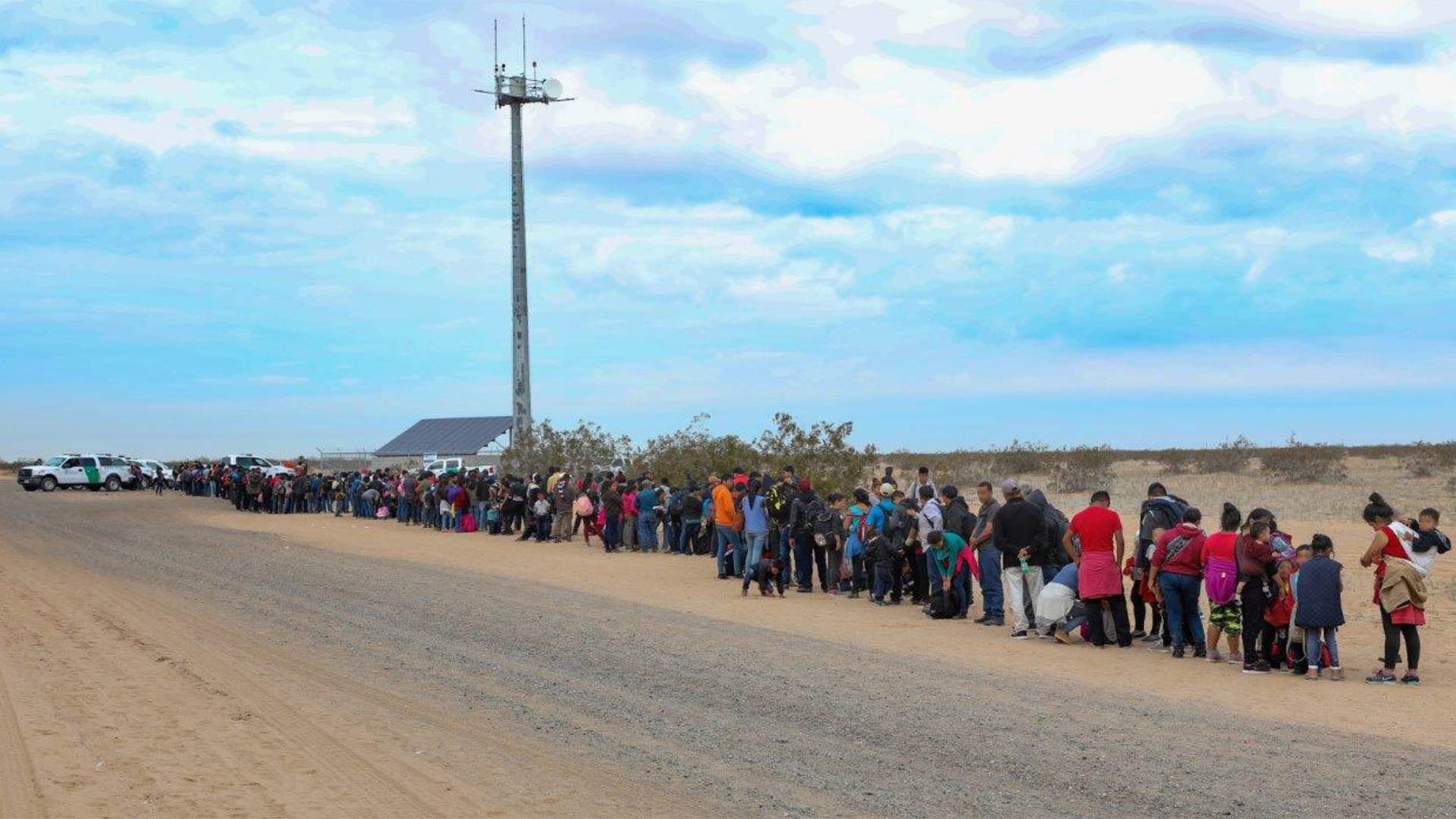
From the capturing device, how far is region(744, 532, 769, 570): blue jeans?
772 inches

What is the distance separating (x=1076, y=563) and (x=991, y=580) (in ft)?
4.92

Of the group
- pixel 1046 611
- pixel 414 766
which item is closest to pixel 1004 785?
pixel 414 766

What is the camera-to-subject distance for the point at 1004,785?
8359 mm

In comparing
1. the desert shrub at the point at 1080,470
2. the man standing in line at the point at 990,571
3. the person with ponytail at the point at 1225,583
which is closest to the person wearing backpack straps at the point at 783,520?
the man standing in line at the point at 990,571

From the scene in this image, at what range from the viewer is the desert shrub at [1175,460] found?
59.8 metres

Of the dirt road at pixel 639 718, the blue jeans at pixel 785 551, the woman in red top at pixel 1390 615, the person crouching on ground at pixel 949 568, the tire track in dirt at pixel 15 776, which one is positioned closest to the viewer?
the tire track in dirt at pixel 15 776

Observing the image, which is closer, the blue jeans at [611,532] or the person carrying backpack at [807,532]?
the person carrying backpack at [807,532]

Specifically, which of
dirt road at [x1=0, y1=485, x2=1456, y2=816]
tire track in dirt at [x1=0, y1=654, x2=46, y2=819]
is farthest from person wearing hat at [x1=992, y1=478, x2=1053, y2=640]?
tire track in dirt at [x1=0, y1=654, x2=46, y2=819]

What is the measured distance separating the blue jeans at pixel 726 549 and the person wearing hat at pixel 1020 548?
6.71 m

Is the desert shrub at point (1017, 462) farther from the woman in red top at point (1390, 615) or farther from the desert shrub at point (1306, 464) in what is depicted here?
the woman in red top at point (1390, 615)

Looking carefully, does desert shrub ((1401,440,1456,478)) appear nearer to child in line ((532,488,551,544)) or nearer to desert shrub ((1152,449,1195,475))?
desert shrub ((1152,449,1195,475))

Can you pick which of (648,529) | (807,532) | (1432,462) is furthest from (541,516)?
(1432,462)

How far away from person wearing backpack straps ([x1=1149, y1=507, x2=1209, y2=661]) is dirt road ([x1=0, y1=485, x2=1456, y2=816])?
483 millimetres

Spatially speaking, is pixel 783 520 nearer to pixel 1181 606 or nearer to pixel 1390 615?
pixel 1181 606
